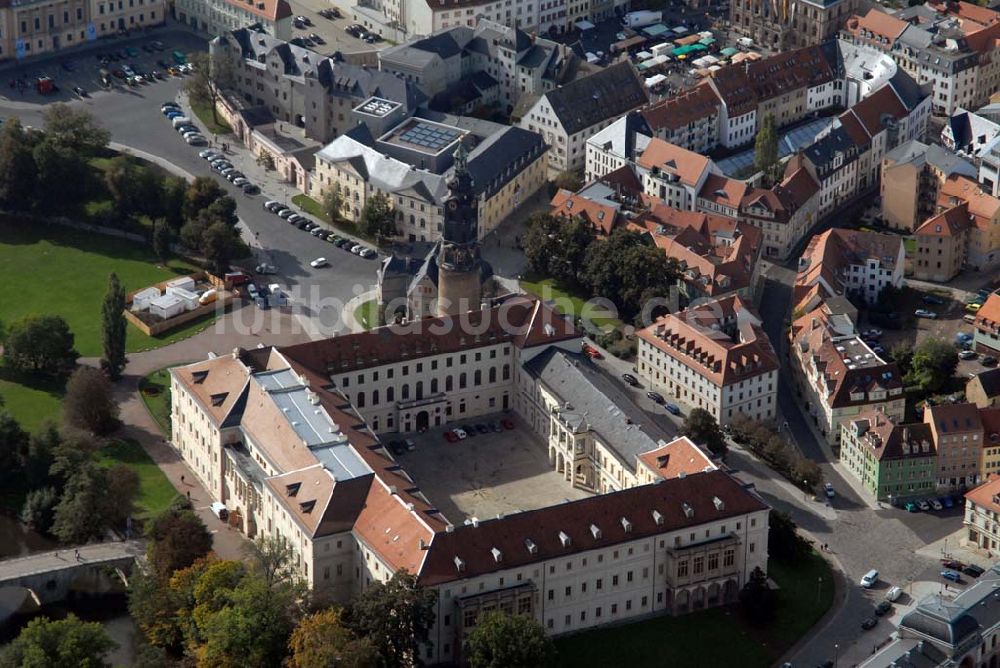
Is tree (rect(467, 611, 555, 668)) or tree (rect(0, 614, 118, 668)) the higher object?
tree (rect(467, 611, 555, 668))

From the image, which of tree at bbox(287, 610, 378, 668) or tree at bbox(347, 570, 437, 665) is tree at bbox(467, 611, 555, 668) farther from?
tree at bbox(287, 610, 378, 668)

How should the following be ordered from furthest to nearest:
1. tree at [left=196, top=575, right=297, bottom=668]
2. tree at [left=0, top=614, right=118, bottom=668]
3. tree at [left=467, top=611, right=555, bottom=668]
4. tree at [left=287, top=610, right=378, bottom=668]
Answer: tree at [left=196, top=575, right=297, bottom=668] < tree at [left=0, top=614, right=118, bottom=668] < tree at [left=467, top=611, right=555, bottom=668] < tree at [left=287, top=610, right=378, bottom=668]

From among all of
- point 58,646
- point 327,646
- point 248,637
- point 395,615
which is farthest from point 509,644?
point 58,646

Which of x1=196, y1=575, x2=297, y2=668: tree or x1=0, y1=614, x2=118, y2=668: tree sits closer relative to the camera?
x1=0, y1=614, x2=118, y2=668: tree

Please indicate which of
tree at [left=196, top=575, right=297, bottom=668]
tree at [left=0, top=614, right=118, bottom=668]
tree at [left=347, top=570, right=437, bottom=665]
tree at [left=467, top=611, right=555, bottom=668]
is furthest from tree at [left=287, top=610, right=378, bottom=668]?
tree at [left=0, top=614, right=118, bottom=668]

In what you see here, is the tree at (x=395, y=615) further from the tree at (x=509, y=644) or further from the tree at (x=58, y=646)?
the tree at (x=58, y=646)

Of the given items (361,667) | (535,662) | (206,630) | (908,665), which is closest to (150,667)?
(206,630)
